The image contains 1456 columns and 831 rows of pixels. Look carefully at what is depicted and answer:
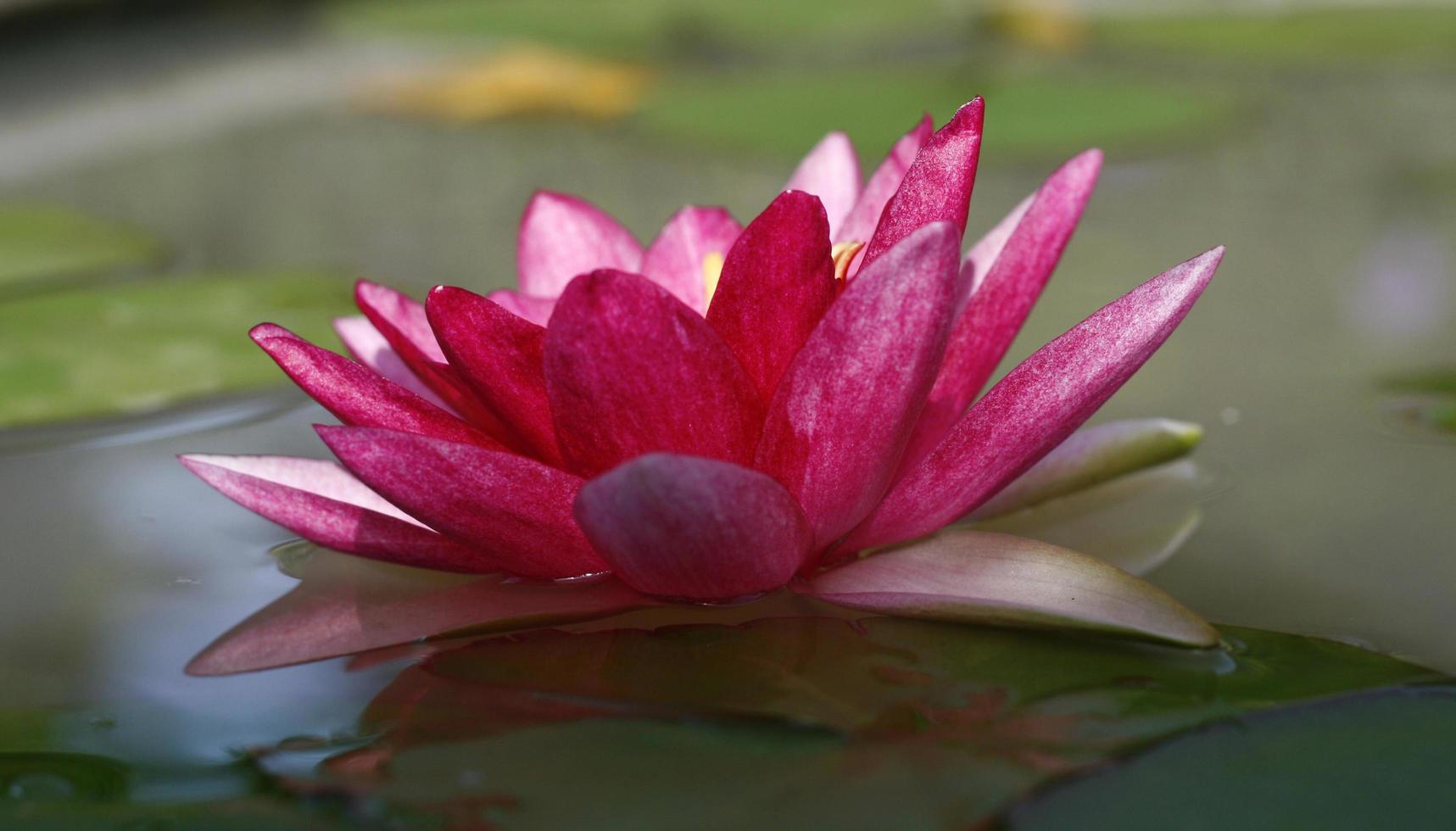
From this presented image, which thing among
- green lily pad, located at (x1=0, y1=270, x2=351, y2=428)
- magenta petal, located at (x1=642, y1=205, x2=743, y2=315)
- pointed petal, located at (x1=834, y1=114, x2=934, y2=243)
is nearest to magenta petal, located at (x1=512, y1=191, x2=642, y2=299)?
magenta petal, located at (x1=642, y1=205, x2=743, y2=315)

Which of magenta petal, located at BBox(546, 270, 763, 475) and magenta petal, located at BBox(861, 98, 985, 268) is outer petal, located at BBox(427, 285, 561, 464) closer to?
magenta petal, located at BBox(546, 270, 763, 475)

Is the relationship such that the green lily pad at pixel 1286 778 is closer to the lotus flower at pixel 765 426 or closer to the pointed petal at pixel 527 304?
the lotus flower at pixel 765 426

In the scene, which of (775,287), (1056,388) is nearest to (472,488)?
(775,287)

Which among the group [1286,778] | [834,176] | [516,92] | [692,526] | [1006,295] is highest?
[516,92]

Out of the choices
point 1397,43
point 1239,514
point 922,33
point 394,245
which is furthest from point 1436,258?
point 922,33

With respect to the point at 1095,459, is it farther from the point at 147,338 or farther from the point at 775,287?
the point at 147,338

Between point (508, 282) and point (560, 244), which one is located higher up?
point (508, 282)
